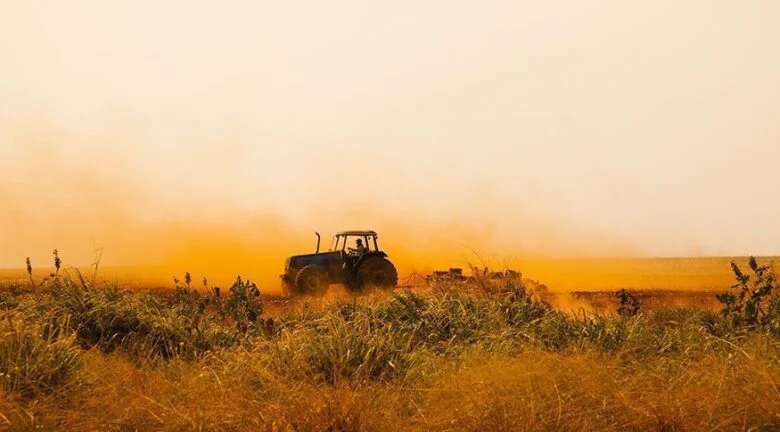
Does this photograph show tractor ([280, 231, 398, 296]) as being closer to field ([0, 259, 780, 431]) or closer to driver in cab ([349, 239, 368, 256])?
driver in cab ([349, 239, 368, 256])

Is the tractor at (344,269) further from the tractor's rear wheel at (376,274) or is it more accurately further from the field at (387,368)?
the field at (387,368)

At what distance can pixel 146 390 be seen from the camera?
22.9 feet

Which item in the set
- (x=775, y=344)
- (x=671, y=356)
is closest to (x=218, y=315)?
(x=671, y=356)

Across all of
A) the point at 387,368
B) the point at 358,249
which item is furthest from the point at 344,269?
the point at 387,368

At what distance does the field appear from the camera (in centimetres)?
592

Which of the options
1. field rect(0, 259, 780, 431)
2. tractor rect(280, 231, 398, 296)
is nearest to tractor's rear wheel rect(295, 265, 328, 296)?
tractor rect(280, 231, 398, 296)

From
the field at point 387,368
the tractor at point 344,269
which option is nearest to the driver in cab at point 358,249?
the tractor at point 344,269

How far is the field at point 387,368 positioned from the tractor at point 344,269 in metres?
9.01

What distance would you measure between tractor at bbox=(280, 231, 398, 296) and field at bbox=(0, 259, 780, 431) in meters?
9.01

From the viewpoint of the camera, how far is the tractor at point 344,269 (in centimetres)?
2008

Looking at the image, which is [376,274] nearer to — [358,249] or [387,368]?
[358,249]

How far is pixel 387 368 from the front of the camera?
760 centimetres

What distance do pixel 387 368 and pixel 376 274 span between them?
40.7 feet

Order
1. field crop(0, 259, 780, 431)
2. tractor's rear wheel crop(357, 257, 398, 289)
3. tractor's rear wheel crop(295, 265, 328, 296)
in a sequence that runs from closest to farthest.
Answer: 1. field crop(0, 259, 780, 431)
2. tractor's rear wheel crop(357, 257, 398, 289)
3. tractor's rear wheel crop(295, 265, 328, 296)
